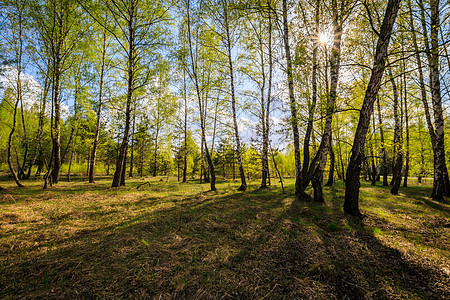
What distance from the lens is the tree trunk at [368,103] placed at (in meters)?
4.43

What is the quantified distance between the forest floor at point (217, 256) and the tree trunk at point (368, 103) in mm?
851

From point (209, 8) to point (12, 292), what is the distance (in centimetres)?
1299

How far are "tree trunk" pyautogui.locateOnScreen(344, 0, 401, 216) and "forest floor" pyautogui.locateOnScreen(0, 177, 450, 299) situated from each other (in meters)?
0.85

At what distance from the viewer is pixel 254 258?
2863mm

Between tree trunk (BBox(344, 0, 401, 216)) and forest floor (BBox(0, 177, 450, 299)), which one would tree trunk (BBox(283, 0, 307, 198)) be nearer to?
tree trunk (BBox(344, 0, 401, 216))

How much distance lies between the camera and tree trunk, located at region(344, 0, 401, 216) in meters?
4.43

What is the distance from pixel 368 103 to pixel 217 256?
5525 millimetres

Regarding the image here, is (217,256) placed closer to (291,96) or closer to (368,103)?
(368,103)

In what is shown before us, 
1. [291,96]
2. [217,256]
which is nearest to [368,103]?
[291,96]

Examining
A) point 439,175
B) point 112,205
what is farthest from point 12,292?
point 439,175

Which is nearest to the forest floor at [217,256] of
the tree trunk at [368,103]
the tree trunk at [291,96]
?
the tree trunk at [368,103]

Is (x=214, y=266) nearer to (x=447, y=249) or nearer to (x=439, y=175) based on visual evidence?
(x=447, y=249)

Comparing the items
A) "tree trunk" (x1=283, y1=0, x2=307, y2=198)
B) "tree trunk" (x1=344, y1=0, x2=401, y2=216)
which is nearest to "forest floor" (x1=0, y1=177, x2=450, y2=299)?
"tree trunk" (x1=344, y1=0, x2=401, y2=216)

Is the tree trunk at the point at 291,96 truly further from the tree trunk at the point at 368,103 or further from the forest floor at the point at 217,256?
the forest floor at the point at 217,256
